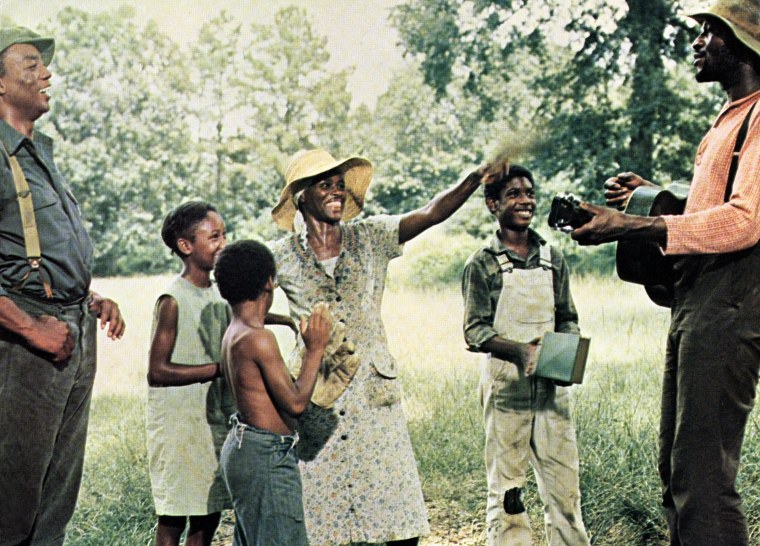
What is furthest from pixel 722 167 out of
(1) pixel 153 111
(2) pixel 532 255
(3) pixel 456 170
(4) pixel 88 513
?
(1) pixel 153 111

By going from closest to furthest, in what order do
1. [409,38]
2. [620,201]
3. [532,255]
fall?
[620,201], [532,255], [409,38]

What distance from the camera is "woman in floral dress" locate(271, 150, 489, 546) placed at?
373cm

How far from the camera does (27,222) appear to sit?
3324mm

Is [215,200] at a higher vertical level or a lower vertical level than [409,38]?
lower

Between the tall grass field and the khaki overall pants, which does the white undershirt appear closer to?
the khaki overall pants

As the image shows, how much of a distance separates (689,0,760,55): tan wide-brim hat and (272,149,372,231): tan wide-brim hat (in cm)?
158

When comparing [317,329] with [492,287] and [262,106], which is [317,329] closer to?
[492,287]

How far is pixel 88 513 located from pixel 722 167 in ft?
14.1

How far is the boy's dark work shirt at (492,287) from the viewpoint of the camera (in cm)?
420

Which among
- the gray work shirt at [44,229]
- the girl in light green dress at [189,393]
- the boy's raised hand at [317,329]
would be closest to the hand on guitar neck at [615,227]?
the boy's raised hand at [317,329]

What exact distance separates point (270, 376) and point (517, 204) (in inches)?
64.0

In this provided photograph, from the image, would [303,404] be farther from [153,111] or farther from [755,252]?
[153,111]

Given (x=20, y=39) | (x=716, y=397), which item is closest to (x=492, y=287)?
(x=716, y=397)

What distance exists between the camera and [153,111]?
1098 cm
